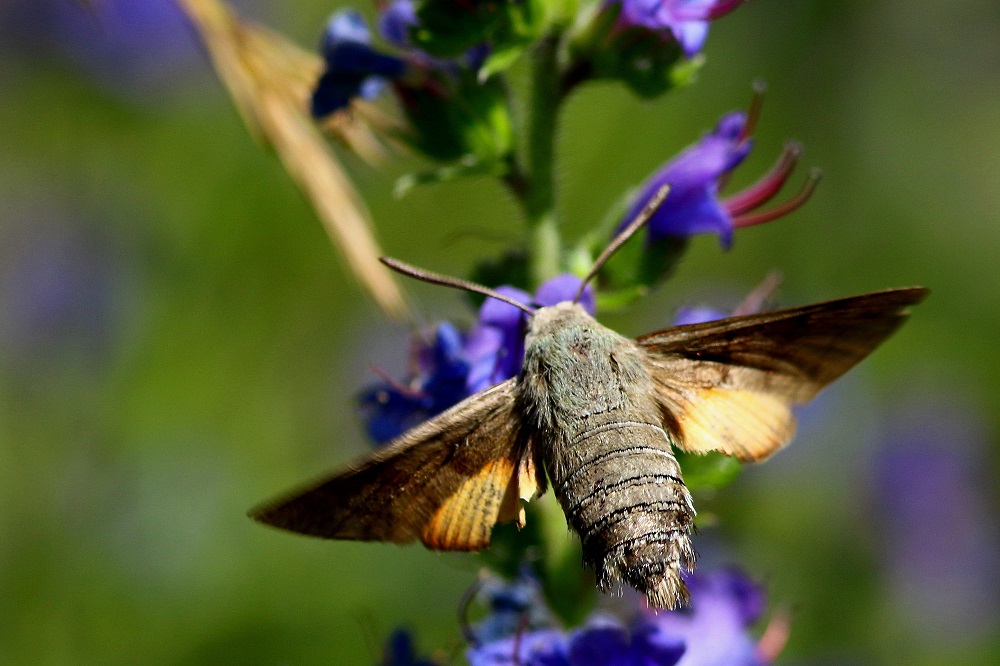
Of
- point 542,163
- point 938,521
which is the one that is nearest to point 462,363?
point 542,163

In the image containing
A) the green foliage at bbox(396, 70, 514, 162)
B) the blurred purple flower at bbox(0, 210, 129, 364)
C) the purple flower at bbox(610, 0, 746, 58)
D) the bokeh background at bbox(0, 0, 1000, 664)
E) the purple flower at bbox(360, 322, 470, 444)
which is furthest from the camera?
the blurred purple flower at bbox(0, 210, 129, 364)

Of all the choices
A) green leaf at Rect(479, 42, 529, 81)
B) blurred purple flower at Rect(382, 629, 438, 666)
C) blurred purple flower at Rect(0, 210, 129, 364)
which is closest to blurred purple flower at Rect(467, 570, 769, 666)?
blurred purple flower at Rect(382, 629, 438, 666)

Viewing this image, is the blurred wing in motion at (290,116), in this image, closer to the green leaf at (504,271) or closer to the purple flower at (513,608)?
the green leaf at (504,271)

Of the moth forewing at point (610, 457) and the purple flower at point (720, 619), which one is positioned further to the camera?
the purple flower at point (720, 619)

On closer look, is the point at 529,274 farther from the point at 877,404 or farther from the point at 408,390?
the point at 877,404

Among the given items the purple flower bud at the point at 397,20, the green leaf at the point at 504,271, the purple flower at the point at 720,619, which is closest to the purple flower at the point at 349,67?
the purple flower bud at the point at 397,20

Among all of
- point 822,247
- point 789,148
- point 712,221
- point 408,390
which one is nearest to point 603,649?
point 408,390

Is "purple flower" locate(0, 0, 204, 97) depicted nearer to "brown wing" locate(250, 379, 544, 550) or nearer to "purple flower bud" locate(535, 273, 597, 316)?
"purple flower bud" locate(535, 273, 597, 316)
